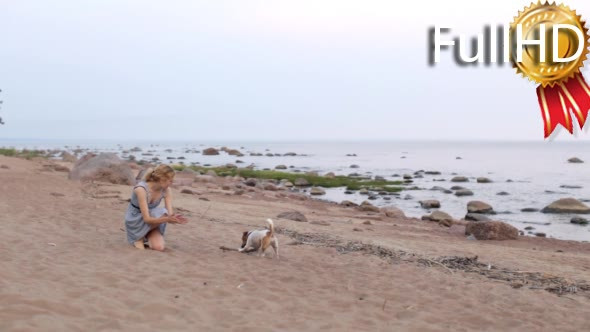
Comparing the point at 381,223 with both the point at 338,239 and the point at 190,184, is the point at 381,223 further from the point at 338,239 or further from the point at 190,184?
the point at 190,184

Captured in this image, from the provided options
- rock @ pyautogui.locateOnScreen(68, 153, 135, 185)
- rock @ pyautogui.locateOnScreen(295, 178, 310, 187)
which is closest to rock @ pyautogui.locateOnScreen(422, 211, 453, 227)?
rock @ pyautogui.locateOnScreen(68, 153, 135, 185)

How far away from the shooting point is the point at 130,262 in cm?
754

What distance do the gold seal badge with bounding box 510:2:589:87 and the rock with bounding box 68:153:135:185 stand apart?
15.7m

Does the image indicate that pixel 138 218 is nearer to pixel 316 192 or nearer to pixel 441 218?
pixel 441 218

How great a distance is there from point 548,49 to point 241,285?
5.71 metres

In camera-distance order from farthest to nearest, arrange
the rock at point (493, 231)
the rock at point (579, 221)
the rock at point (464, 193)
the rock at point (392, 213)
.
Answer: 1. the rock at point (464, 193)
2. the rock at point (579, 221)
3. the rock at point (392, 213)
4. the rock at point (493, 231)

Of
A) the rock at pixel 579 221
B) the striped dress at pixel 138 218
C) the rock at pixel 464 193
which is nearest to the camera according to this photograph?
the striped dress at pixel 138 218

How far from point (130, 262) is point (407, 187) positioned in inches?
1113

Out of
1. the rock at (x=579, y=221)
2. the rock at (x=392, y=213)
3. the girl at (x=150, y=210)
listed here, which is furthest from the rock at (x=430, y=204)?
the girl at (x=150, y=210)

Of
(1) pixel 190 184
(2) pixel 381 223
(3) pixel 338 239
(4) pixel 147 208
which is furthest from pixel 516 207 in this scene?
(4) pixel 147 208

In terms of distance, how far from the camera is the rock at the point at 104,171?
810 inches

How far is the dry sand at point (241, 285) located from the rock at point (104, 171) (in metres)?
8.32

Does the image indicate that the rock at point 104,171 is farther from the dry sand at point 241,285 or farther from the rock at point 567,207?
the rock at point 567,207

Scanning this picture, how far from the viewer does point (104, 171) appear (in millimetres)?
20750
